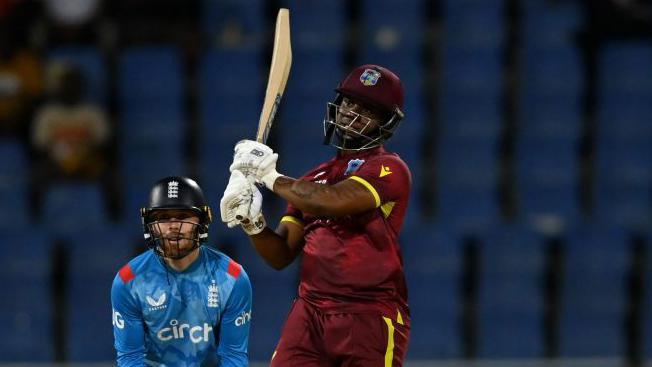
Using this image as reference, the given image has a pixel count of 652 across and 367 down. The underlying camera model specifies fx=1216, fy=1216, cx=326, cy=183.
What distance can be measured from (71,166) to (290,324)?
15.0 feet

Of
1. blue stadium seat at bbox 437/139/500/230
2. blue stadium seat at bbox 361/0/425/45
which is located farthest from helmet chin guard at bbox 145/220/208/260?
blue stadium seat at bbox 361/0/425/45

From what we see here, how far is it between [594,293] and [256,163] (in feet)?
14.7

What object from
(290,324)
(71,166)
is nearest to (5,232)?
(71,166)

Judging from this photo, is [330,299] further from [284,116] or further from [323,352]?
[284,116]

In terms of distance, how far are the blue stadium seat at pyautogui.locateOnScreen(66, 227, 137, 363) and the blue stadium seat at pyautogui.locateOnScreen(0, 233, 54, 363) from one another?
0.15 m

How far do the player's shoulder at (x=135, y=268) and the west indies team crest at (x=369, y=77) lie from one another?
996 mm

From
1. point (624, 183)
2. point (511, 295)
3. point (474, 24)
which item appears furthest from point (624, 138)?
point (511, 295)

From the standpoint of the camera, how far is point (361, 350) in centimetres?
423

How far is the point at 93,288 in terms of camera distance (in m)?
8.02

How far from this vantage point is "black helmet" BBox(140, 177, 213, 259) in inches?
166

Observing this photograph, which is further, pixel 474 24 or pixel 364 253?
pixel 474 24

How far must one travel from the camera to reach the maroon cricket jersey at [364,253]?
4281mm

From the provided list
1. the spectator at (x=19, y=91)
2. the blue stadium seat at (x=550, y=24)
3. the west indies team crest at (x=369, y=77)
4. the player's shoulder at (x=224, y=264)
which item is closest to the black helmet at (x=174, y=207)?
the player's shoulder at (x=224, y=264)

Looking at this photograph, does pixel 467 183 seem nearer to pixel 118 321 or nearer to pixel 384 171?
pixel 384 171
